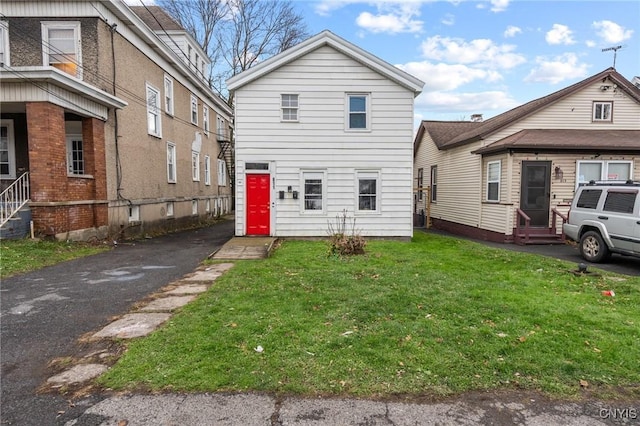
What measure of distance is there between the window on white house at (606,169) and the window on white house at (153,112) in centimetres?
1744

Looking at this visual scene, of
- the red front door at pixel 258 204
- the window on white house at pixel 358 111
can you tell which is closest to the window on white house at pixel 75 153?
the red front door at pixel 258 204

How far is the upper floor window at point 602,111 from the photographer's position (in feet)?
47.9

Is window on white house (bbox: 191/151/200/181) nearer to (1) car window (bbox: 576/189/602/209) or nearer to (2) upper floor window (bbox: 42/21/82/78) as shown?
(2) upper floor window (bbox: 42/21/82/78)

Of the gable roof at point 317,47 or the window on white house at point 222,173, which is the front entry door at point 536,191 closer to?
the gable roof at point 317,47

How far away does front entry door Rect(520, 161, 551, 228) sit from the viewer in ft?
43.6

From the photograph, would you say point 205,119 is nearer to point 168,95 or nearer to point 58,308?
point 168,95

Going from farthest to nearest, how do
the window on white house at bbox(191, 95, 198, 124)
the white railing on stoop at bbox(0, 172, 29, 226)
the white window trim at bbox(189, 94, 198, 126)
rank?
the window on white house at bbox(191, 95, 198, 124) < the white window trim at bbox(189, 94, 198, 126) < the white railing on stoop at bbox(0, 172, 29, 226)

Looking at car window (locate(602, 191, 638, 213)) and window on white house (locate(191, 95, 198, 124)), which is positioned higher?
window on white house (locate(191, 95, 198, 124))

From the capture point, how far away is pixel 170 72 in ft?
60.8

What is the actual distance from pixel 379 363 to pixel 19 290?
21.9 feet

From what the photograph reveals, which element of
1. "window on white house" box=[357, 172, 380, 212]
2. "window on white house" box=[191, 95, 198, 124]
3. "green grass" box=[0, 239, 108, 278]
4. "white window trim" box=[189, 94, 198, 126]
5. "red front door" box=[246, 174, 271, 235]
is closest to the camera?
"green grass" box=[0, 239, 108, 278]

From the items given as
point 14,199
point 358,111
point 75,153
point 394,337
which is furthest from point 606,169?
point 14,199

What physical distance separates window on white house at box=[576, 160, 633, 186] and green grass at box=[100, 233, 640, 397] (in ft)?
25.2

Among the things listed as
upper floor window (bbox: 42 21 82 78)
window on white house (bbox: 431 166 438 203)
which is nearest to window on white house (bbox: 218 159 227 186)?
upper floor window (bbox: 42 21 82 78)
